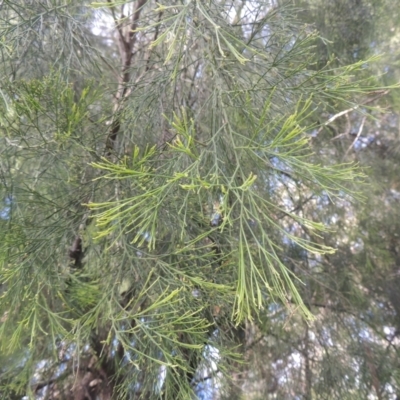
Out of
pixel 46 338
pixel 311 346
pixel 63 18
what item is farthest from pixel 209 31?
pixel 311 346

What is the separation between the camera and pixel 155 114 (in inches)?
84.5

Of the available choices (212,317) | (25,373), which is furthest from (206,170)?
(25,373)

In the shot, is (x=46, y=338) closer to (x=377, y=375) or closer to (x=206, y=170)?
(x=206, y=170)

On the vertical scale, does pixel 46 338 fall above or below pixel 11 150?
below

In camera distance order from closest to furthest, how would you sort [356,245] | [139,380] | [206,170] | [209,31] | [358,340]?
[206,170] → [209,31] → [139,380] → [358,340] → [356,245]

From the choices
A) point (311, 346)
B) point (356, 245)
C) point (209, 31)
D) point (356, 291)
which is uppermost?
point (209, 31)

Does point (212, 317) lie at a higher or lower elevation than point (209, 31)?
lower

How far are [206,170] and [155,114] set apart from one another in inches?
22.6

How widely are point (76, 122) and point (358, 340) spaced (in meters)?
2.32

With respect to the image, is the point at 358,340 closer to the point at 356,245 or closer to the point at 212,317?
the point at 356,245

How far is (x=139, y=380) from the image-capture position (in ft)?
7.65

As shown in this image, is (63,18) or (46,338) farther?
(46,338)

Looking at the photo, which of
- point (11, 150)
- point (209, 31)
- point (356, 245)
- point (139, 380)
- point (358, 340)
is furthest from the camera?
point (356, 245)

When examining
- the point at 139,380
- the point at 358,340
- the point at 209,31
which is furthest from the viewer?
A: the point at 358,340
